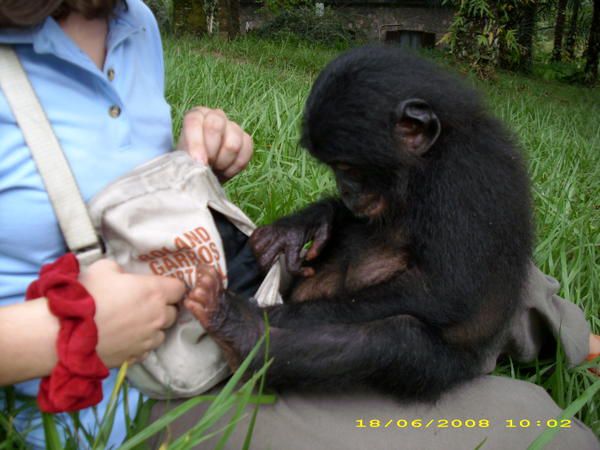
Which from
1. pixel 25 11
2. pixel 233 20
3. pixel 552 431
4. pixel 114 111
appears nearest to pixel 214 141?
pixel 114 111

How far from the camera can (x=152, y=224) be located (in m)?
1.61

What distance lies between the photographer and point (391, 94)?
6.61ft

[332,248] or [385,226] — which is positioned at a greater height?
[385,226]

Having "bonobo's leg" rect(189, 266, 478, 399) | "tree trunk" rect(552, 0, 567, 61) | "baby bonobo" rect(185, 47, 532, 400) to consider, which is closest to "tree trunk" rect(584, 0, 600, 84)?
"tree trunk" rect(552, 0, 567, 61)

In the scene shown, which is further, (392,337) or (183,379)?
(392,337)

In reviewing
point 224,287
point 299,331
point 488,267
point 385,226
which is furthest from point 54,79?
point 488,267

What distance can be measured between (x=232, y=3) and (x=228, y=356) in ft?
40.9

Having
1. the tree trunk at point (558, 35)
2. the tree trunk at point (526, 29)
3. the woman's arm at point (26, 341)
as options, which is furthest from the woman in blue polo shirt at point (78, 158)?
the tree trunk at point (558, 35)

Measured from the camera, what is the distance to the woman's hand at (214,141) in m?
1.99

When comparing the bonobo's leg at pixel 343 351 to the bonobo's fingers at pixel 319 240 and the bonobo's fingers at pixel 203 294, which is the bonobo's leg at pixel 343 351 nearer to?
the bonobo's fingers at pixel 203 294

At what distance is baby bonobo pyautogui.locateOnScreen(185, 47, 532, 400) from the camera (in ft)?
6.05

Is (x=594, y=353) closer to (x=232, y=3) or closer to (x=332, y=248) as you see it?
(x=332, y=248)

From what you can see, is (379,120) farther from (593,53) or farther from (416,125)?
(593,53)

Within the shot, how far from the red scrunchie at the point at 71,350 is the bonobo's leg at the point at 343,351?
439mm
